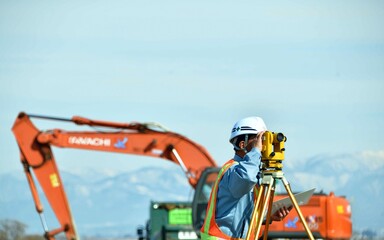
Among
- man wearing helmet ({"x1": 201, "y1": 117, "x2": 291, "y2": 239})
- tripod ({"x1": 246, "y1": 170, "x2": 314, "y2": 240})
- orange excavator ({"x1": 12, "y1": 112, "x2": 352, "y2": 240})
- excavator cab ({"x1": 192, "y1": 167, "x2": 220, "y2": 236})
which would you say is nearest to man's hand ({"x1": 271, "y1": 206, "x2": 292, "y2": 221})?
man wearing helmet ({"x1": 201, "y1": 117, "x2": 291, "y2": 239})

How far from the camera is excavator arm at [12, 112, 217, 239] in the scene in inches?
1190

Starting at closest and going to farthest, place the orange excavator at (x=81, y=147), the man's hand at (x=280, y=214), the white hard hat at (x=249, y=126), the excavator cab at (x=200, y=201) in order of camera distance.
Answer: the white hard hat at (x=249, y=126) < the man's hand at (x=280, y=214) < the excavator cab at (x=200, y=201) < the orange excavator at (x=81, y=147)

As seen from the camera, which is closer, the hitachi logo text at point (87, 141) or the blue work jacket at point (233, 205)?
the blue work jacket at point (233, 205)

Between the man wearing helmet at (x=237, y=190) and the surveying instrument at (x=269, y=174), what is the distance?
68 mm

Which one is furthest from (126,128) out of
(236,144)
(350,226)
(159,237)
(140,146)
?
(236,144)

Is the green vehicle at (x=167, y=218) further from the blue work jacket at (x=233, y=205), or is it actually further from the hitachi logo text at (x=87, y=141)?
the blue work jacket at (x=233, y=205)

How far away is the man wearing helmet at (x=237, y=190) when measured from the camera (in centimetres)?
1207

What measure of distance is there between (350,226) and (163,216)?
7.37m

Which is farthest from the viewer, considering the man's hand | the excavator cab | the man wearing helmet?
the excavator cab

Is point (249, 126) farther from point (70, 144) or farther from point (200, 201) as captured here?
point (70, 144)

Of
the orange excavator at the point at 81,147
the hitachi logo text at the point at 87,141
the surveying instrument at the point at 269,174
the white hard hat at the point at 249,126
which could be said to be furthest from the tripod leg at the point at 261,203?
the hitachi logo text at the point at 87,141

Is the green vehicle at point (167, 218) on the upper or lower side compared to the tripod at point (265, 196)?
upper

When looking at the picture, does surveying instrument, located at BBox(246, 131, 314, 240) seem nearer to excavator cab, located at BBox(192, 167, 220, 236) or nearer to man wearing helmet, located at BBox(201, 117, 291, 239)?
A: man wearing helmet, located at BBox(201, 117, 291, 239)

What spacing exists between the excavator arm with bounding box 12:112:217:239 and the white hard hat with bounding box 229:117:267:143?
17.5 m
